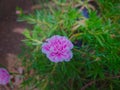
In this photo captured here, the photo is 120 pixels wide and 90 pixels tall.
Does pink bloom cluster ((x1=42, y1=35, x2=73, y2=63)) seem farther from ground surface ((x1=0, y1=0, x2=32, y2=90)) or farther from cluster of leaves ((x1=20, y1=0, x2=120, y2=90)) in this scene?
ground surface ((x1=0, y1=0, x2=32, y2=90))

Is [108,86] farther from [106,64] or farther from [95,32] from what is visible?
[95,32]

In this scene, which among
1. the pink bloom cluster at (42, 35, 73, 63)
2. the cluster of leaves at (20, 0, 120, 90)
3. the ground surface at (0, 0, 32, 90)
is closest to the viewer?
the pink bloom cluster at (42, 35, 73, 63)

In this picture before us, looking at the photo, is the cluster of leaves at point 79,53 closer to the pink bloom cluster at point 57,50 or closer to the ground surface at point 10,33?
the pink bloom cluster at point 57,50

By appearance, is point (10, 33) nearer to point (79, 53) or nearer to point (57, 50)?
point (79, 53)

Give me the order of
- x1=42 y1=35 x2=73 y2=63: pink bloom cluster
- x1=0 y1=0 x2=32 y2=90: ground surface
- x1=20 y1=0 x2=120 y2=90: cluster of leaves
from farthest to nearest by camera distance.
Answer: x1=0 y1=0 x2=32 y2=90: ground surface
x1=20 y1=0 x2=120 y2=90: cluster of leaves
x1=42 y1=35 x2=73 y2=63: pink bloom cluster

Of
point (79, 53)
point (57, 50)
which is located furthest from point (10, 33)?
point (57, 50)

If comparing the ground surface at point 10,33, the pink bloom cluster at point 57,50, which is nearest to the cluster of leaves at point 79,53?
the pink bloom cluster at point 57,50

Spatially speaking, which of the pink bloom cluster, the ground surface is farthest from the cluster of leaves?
the ground surface
